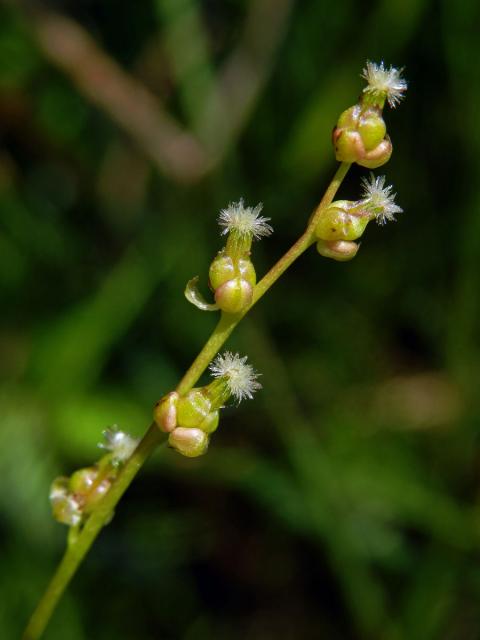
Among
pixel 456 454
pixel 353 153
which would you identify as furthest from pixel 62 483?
pixel 456 454

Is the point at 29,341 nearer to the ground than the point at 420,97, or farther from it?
nearer to the ground

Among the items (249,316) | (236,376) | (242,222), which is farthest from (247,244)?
(249,316)

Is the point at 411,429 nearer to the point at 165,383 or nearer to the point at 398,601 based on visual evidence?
the point at 398,601

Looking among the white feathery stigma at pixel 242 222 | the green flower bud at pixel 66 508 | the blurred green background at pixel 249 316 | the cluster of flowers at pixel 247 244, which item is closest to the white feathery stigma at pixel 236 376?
the cluster of flowers at pixel 247 244

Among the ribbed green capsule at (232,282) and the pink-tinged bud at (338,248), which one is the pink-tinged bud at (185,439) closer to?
the ribbed green capsule at (232,282)

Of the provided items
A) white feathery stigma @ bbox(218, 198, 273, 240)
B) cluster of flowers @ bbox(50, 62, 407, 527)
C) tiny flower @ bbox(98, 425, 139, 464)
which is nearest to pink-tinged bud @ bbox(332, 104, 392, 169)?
cluster of flowers @ bbox(50, 62, 407, 527)

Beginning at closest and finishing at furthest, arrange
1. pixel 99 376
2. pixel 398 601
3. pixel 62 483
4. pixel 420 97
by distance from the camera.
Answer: pixel 62 483, pixel 398 601, pixel 99 376, pixel 420 97

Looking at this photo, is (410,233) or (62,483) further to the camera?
(410,233)
